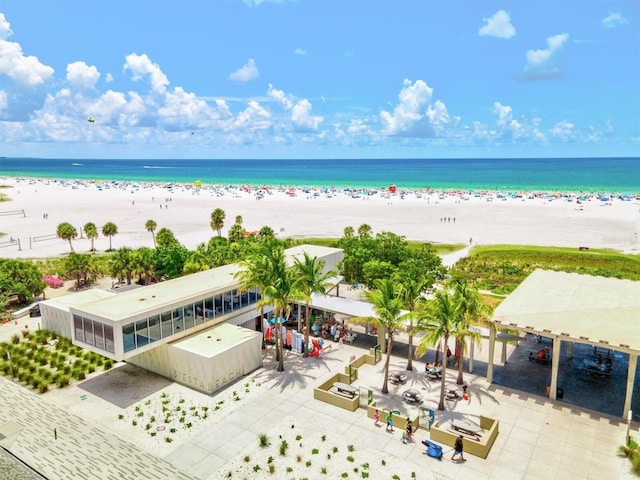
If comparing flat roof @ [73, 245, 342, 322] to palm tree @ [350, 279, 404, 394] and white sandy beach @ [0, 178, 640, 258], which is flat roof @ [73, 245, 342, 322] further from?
white sandy beach @ [0, 178, 640, 258]

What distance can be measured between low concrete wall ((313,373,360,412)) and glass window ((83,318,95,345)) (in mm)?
10851

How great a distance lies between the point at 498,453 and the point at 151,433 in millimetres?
13620

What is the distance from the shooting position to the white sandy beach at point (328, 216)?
62906 millimetres

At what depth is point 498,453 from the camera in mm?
17172

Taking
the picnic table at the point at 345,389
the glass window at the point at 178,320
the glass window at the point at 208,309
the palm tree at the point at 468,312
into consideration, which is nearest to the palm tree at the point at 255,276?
the glass window at the point at 208,309

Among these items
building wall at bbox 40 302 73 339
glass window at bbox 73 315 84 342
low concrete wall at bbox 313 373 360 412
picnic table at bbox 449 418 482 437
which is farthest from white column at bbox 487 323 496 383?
building wall at bbox 40 302 73 339

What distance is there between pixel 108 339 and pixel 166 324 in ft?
9.05

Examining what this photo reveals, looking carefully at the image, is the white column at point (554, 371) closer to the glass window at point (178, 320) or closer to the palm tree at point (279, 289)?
the palm tree at point (279, 289)

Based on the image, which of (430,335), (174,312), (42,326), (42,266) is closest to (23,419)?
(174,312)

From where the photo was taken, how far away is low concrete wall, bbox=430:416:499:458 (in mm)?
16875

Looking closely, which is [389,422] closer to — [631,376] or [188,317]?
[631,376]

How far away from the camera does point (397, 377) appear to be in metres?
22.7

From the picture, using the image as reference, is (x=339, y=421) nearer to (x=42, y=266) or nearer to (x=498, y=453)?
(x=498, y=453)

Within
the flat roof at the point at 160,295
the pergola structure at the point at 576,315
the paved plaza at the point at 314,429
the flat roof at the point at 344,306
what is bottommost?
the paved plaza at the point at 314,429
